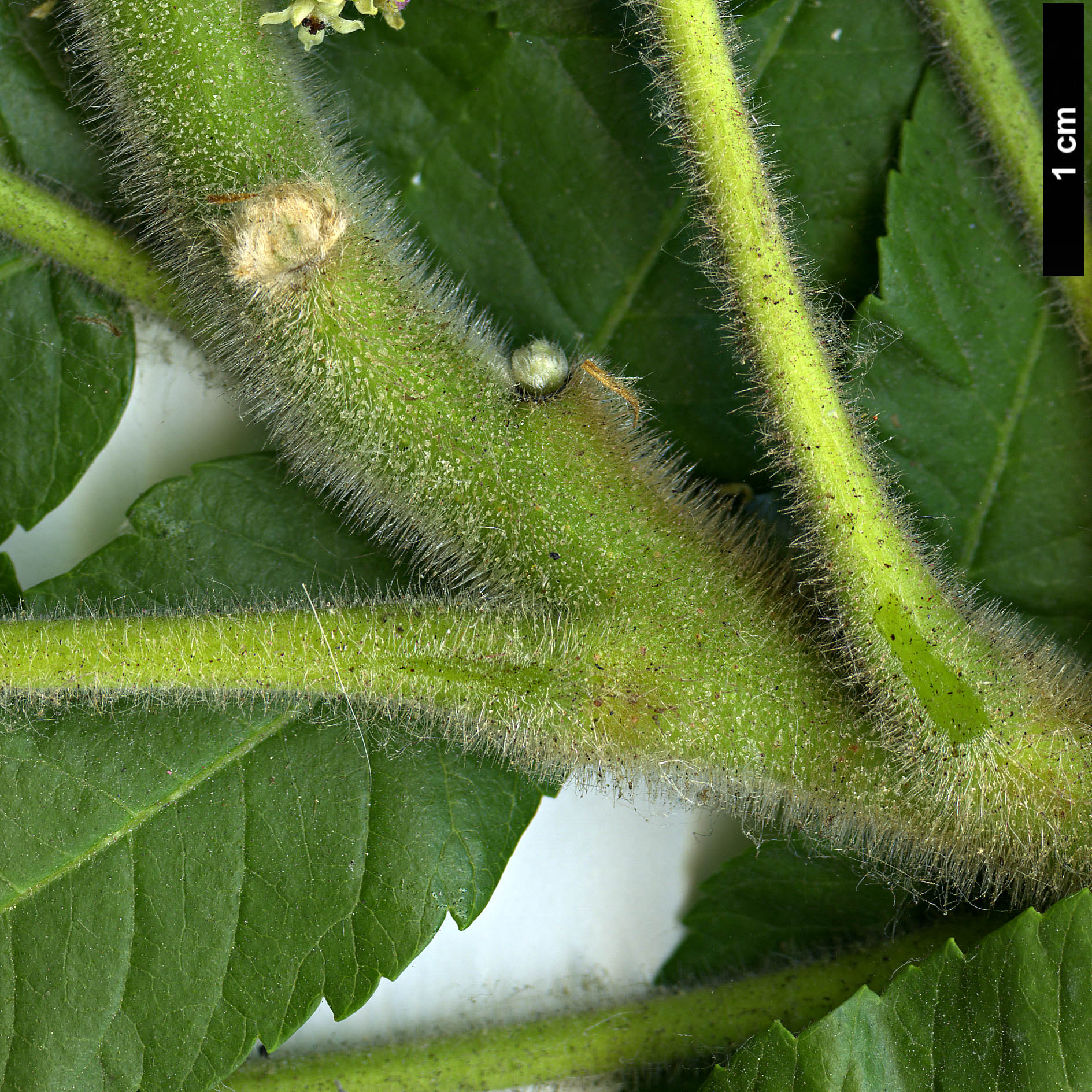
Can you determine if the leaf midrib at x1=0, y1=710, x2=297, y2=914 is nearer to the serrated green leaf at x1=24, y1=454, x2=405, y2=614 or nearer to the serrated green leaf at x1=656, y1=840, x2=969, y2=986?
the serrated green leaf at x1=24, y1=454, x2=405, y2=614

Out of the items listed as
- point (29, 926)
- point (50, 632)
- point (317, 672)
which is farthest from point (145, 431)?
point (29, 926)

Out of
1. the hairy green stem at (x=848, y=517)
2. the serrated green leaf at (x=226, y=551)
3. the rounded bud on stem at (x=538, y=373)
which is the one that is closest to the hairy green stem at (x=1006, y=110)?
the hairy green stem at (x=848, y=517)

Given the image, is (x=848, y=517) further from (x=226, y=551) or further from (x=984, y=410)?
(x=226, y=551)

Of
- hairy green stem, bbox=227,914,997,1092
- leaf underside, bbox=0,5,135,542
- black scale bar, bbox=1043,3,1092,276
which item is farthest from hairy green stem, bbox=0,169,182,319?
black scale bar, bbox=1043,3,1092,276

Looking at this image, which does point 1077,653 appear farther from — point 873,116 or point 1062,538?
point 873,116

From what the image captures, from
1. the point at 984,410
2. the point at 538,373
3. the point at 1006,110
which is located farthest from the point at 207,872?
the point at 1006,110
